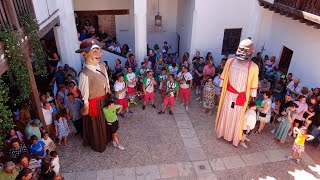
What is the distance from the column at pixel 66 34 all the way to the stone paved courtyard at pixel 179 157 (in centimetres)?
345

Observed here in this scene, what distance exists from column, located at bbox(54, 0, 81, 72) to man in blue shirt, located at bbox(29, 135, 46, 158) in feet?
15.1

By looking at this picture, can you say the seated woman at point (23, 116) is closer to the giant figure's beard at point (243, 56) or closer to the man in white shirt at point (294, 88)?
the giant figure's beard at point (243, 56)

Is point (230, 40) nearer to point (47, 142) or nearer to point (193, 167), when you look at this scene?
point (193, 167)

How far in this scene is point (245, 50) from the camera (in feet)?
22.4

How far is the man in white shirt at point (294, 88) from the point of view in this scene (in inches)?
354

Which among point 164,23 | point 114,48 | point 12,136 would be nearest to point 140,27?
point 114,48

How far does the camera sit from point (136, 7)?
33.9 ft

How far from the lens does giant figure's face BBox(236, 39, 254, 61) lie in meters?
6.77

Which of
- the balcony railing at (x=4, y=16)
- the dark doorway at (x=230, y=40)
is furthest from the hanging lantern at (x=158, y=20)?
the balcony railing at (x=4, y=16)

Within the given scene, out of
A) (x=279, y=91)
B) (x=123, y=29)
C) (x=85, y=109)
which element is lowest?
(x=279, y=91)

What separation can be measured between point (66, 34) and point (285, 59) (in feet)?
27.6

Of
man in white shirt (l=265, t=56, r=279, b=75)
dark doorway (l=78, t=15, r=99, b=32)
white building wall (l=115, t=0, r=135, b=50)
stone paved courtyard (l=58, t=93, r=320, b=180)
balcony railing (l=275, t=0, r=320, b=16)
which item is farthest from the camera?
white building wall (l=115, t=0, r=135, b=50)

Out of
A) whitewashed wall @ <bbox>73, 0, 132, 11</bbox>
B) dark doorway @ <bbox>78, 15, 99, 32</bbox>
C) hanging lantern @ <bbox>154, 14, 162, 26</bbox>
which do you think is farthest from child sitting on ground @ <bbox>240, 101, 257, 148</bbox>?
dark doorway @ <bbox>78, 15, 99, 32</bbox>

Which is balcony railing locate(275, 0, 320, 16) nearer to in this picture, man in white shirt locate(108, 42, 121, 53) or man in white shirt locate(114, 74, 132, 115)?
man in white shirt locate(114, 74, 132, 115)
